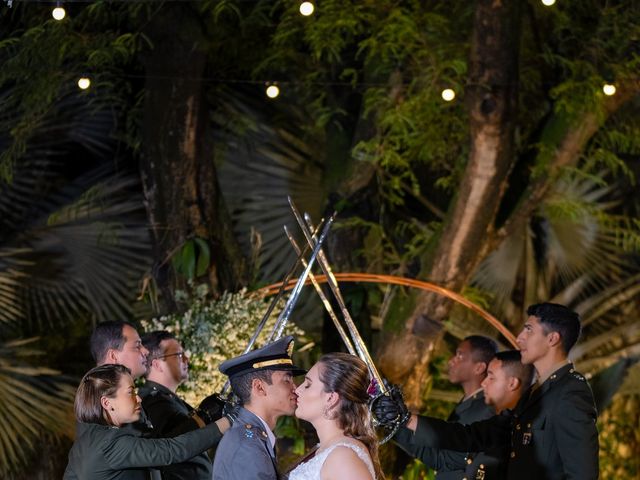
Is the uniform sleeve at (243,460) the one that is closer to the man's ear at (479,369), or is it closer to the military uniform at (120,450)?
the military uniform at (120,450)

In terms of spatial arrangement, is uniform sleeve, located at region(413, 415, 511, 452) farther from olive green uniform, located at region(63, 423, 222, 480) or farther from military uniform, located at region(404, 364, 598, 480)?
olive green uniform, located at region(63, 423, 222, 480)

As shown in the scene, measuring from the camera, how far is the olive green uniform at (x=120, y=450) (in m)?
4.29

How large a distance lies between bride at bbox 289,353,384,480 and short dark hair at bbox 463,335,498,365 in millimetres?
2796

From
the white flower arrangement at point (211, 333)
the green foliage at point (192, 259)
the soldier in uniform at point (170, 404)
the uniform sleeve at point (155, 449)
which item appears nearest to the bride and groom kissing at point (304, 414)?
the uniform sleeve at point (155, 449)

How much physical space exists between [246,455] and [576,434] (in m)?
1.56

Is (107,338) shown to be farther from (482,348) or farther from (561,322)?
(482,348)

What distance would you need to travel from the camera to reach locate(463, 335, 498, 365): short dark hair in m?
6.34

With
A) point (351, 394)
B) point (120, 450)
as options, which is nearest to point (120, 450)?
point (120, 450)

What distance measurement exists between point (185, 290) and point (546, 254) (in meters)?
3.92

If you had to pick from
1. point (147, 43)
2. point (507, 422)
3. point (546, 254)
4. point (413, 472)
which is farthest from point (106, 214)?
point (507, 422)

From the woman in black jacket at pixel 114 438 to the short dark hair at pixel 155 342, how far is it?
1009mm

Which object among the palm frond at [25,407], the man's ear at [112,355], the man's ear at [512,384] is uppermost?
the man's ear at [512,384]

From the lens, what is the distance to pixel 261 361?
395 centimetres

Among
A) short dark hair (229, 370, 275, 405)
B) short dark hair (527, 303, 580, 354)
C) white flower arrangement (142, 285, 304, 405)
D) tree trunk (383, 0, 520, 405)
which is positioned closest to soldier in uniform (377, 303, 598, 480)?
short dark hair (527, 303, 580, 354)
